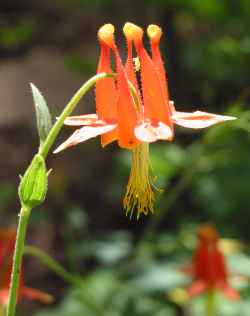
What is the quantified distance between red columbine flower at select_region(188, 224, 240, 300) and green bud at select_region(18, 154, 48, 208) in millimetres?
1775

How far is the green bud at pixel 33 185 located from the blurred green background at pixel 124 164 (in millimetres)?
1338

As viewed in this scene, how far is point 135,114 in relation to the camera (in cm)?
177

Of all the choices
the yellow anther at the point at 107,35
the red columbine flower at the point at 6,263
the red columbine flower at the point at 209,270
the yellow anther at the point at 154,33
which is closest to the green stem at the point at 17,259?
the yellow anther at the point at 107,35

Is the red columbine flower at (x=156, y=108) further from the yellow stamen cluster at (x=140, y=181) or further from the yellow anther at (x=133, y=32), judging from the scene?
the yellow stamen cluster at (x=140, y=181)

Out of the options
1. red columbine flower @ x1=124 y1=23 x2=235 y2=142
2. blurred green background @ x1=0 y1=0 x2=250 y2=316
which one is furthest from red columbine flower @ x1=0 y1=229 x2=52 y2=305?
red columbine flower @ x1=124 y1=23 x2=235 y2=142

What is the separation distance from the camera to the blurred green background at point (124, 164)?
3.77 m

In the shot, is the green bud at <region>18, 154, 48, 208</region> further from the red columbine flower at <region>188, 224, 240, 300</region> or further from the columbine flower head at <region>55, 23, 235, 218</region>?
the red columbine flower at <region>188, 224, 240, 300</region>

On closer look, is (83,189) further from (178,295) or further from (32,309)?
(178,295)

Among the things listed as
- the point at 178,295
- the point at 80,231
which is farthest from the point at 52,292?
the point at 178,295

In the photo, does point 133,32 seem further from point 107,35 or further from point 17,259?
point 17,259

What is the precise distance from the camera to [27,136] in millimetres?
6742

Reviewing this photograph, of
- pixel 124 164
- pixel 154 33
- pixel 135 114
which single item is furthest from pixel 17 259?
pixel 124 164

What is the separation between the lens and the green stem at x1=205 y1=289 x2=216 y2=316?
3.34 m

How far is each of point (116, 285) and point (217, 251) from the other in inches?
26.4
